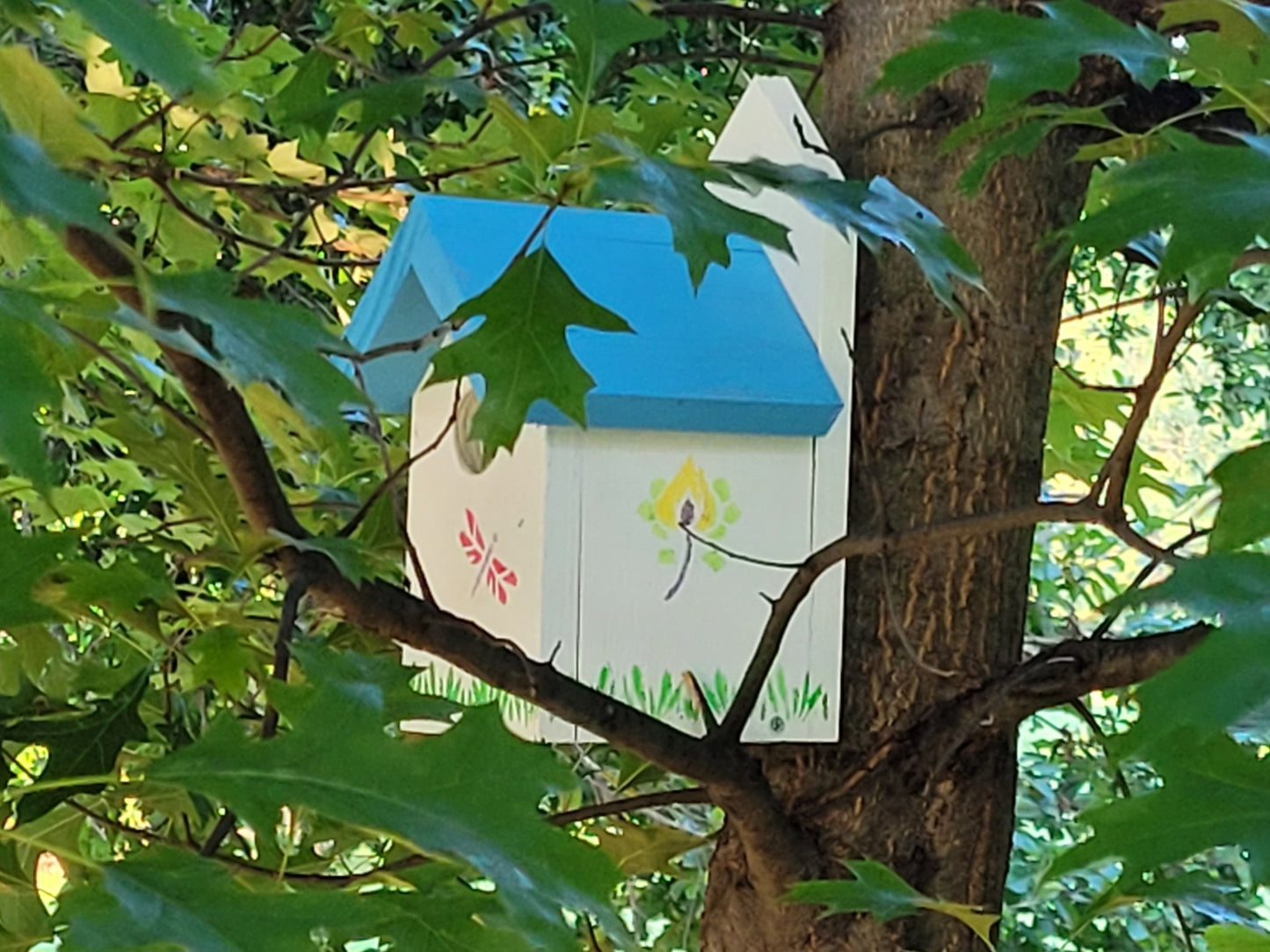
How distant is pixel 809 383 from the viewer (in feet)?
2.91

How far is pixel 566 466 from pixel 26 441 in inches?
21.0

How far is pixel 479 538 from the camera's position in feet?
3.12

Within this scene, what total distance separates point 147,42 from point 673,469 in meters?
0.53

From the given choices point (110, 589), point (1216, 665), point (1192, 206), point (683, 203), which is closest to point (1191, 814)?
point (1216, 665)

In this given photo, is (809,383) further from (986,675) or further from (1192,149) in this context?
(1192,149)

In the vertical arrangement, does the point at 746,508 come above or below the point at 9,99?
below

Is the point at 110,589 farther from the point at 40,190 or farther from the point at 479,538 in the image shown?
the point at 40,190

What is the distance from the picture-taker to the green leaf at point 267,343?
44cm

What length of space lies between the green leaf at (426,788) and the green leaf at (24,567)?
0.06m

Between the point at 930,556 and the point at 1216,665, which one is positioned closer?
the point at 1216,665

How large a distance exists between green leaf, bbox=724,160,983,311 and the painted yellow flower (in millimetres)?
221

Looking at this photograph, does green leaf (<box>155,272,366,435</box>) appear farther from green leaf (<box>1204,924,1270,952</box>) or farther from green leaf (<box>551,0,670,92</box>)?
green leaf (<box>1204,924,1270,952</box>)

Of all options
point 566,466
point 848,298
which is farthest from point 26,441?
point 848,298

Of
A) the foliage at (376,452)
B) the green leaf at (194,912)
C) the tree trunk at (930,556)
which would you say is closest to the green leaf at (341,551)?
the foliage at (376,452)
